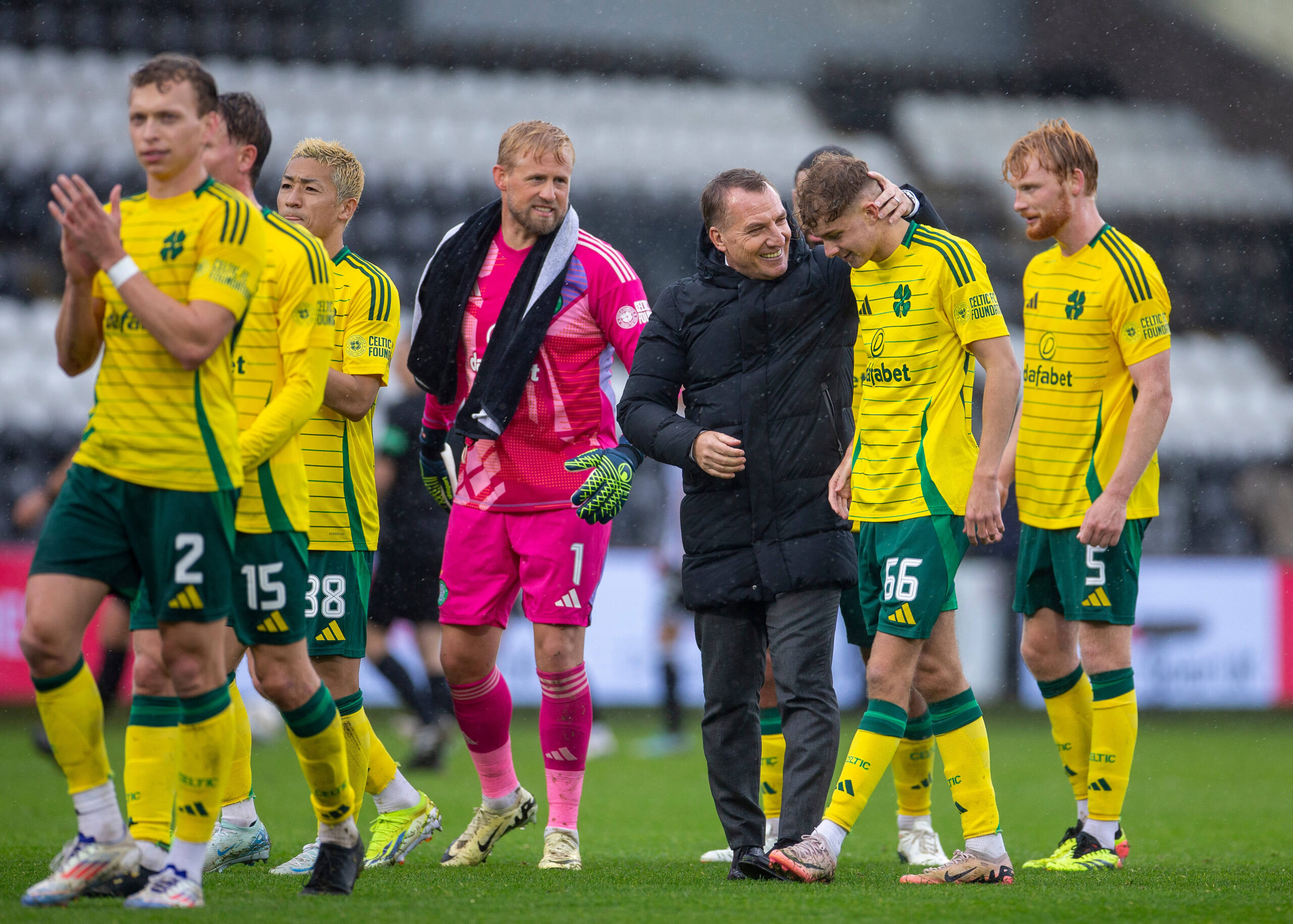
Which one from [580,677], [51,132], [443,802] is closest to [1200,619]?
[443,802]

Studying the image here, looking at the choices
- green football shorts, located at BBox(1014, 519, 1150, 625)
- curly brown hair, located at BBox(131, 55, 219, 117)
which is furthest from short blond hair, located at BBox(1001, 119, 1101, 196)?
curly brown hair, located at BBox(131, 55, 219, 117)

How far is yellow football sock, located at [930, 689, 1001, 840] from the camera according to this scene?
4.14 meters

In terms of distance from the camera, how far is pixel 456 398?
4809 millimetres

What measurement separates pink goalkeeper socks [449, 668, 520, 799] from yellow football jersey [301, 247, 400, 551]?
601 mm

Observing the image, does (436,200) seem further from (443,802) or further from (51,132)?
(443,802)

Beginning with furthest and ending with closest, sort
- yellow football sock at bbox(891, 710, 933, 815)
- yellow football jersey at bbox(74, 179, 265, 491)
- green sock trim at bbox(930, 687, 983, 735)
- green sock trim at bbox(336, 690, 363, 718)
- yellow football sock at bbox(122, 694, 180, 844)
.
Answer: yellow football sock at bbox(891, 710, 933, 815), green sock trim at bbox(336, 690, 363, 718), green sock trim at bbox(930, 687, 983, 735), yellow football sock at bbox(122, 694, 180, 844), yellow football jersey at bbox(74, 179, 265, 491)

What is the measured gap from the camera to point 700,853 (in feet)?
16.6

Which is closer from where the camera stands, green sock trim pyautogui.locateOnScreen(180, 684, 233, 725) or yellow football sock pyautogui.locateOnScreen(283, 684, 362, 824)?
green sock trim pyautogui.locateOnScreen(180, 684, 233, 725)

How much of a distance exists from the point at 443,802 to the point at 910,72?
528 inches

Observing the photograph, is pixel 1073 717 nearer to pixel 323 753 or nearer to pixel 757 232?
pixel 757 232

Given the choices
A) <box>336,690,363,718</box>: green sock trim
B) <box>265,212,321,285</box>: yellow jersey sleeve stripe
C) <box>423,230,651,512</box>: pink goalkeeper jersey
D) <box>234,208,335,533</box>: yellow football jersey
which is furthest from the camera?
<box>423,230,651,512</box>: pink goalkeeper jersey

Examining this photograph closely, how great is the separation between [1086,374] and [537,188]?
73.7 inches

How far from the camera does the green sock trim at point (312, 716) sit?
368 centimetres

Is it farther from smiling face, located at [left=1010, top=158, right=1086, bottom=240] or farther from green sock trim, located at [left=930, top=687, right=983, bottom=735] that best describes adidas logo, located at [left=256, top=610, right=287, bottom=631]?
smiling face, located at [left=1010, top=158, right=1086, bottom=240]
